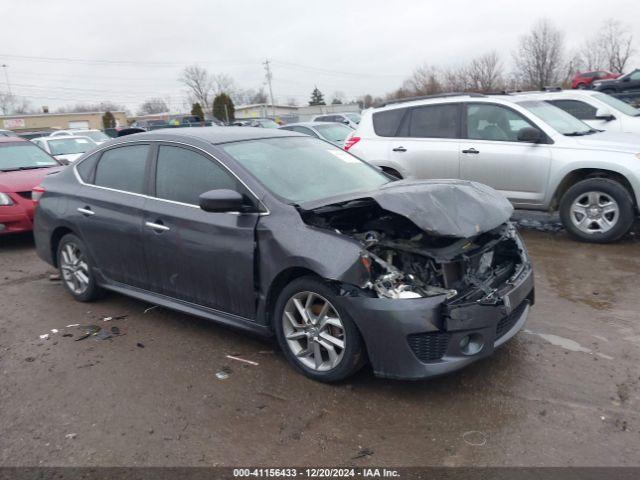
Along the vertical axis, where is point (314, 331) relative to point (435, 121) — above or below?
below

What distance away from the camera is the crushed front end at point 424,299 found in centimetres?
328

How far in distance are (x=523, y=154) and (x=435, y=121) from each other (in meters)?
1.46

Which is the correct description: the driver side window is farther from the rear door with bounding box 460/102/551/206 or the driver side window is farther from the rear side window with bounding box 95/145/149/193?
the rear side window with bounding box 95/145/149/193

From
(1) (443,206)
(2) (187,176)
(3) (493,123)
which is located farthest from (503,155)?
(2) (187,176)

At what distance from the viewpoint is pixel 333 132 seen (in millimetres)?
15461

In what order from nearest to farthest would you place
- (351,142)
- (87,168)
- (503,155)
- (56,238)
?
(87,168), (56,238), (503,155), (351,142)

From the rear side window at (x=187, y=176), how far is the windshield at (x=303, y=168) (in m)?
0.19

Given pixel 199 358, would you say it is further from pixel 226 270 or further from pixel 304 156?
pixel 304 156

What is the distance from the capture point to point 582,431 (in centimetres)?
306

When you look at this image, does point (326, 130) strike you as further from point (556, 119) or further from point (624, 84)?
point (624, 84)

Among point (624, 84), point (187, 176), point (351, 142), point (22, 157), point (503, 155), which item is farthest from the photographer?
point (624, 84)

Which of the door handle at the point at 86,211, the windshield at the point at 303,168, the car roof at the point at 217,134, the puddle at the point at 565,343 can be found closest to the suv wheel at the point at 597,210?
the puddle at the point at 565,343

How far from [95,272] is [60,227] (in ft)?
2.32

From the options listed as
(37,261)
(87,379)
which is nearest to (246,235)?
(87,379)
